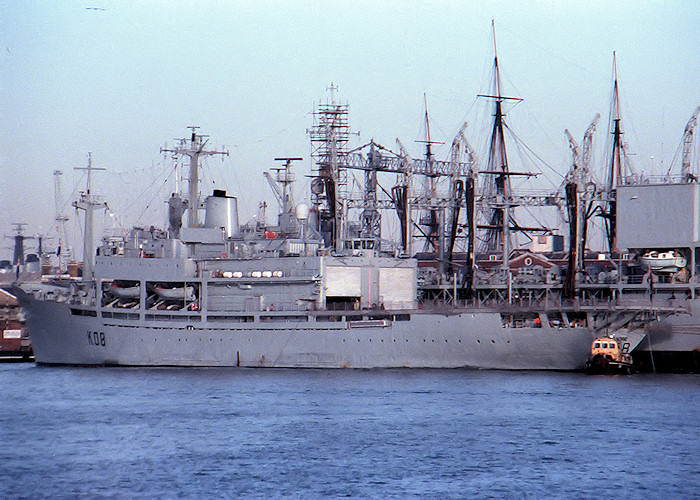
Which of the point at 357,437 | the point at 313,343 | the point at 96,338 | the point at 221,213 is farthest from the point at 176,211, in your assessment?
the point at 357,437

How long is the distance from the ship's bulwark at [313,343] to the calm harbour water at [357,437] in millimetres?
1825

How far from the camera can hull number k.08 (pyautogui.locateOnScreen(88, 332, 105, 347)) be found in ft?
189

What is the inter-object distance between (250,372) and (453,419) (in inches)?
736

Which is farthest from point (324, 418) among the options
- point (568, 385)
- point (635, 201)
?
point (635, 201)

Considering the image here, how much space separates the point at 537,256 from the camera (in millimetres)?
80812

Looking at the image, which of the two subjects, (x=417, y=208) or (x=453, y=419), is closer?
(x=453, y=419)

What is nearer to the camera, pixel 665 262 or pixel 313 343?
pixel 665 262

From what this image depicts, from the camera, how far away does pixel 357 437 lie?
34.1 metres

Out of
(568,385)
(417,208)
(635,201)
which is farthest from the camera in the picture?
(417,208)

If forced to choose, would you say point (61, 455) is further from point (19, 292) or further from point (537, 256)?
point (537, 256)

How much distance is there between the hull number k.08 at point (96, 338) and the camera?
57688mm

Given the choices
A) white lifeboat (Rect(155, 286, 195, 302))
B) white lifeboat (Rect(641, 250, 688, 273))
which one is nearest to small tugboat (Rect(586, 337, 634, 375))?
white lifeboat (Rect(641, 250, 688, 273))

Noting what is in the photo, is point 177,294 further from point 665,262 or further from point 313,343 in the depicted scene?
point 665,262

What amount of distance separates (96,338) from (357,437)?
92.9ft
